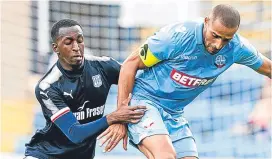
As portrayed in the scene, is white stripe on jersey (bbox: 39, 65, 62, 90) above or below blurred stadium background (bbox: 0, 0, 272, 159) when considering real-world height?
above

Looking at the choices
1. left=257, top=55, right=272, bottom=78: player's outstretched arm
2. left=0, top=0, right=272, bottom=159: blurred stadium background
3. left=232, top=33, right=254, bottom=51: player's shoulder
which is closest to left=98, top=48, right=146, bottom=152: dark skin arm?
left=232, top=33, right=254, bottom=51: player's shoulder

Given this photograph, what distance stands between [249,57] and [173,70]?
53 cm

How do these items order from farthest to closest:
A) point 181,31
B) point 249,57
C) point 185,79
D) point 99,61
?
point 99,61 < point 249,57 < point 185,79 < point 181,31

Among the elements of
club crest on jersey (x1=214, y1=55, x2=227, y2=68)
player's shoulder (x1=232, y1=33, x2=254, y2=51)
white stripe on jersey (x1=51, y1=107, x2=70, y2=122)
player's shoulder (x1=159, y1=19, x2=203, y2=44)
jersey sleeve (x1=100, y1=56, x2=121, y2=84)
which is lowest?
white stripe on jersey (x1=51, y1=107, x2=70, y2=122)

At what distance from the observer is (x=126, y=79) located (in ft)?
15.5

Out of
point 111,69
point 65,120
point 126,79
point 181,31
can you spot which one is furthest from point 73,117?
point 181,31

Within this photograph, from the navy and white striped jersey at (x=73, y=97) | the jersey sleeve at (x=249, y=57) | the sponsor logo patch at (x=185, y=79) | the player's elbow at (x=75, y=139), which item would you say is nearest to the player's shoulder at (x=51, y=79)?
the navy and white striped jersey at (x=73, y=97)

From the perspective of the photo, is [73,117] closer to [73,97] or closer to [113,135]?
[73,97]

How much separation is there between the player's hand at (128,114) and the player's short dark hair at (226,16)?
2.42ft

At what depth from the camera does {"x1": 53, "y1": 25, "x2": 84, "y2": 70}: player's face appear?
197 inches

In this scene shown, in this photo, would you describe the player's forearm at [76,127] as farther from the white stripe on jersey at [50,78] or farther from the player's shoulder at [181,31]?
the player's shoulder at [181,31]

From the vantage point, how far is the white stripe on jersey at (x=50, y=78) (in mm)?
5137

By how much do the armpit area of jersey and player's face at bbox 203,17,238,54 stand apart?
815mm

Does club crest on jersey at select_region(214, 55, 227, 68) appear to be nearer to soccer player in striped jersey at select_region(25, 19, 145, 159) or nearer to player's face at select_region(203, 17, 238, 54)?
player's face at select_region(203, 17, 238, 54)
